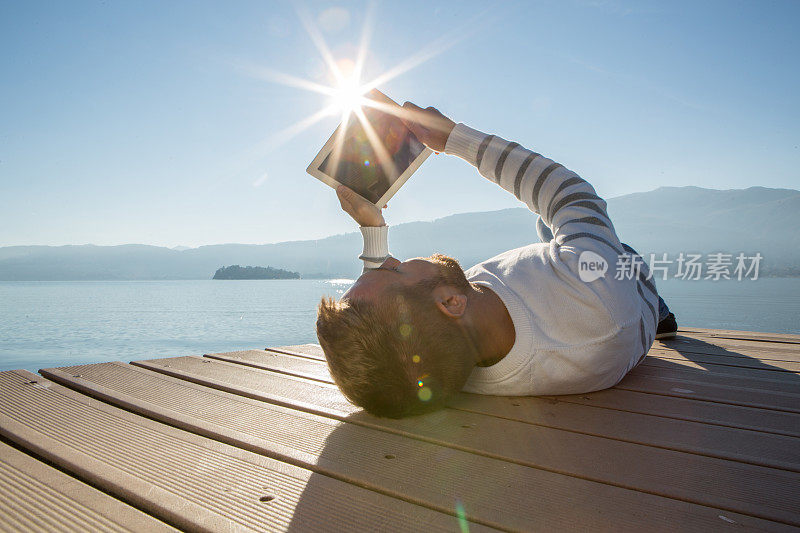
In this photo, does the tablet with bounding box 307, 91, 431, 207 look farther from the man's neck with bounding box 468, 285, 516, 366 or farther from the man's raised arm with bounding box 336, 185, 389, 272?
the man's neck with bounding box 468, 285, 516, 366

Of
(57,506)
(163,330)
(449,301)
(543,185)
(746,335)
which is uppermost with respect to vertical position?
(543,185)

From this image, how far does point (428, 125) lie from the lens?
244cm

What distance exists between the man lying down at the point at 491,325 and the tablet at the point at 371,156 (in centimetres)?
96

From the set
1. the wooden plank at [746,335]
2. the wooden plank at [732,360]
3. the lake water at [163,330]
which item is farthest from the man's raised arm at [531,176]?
the lake water at [163,330]

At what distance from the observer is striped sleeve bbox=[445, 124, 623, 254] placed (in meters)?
1.71

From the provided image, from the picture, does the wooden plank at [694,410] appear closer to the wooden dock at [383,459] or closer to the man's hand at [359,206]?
the wooden dock at [383,459]

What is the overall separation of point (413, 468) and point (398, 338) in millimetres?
337

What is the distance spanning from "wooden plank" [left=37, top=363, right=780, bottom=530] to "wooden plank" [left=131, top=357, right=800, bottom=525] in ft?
0.13

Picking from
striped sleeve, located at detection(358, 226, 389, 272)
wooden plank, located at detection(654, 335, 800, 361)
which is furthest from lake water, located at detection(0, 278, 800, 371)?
wooden plank, located at detection(654, 335, 800, 361)

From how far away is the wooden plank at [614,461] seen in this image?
807 mm

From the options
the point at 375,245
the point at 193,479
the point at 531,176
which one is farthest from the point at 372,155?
the point at 193,479

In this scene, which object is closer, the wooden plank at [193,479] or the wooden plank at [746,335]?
the wooden plank at [193,479]

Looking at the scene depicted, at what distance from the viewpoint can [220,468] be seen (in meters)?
0.90

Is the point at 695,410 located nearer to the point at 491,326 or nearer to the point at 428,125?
the point at 491,326
